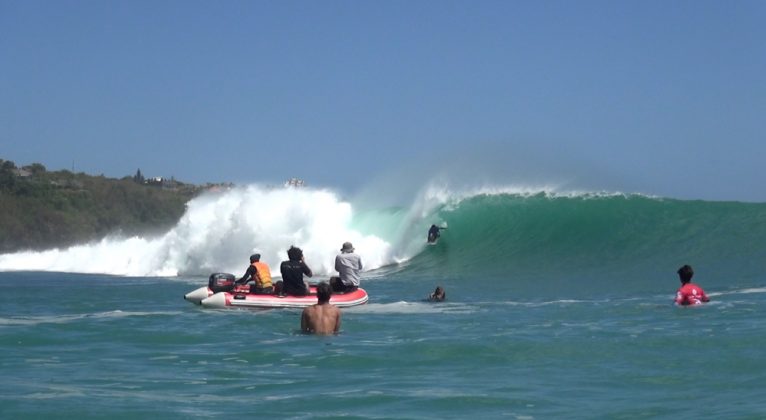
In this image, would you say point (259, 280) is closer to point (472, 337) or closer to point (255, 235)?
point (472, 337)

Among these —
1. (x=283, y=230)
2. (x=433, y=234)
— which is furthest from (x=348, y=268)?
(x=283, y=230)

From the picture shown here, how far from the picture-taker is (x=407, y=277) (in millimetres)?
25938

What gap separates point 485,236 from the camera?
2923cm

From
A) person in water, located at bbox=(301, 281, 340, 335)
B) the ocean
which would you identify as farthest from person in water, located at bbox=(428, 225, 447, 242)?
person in water, located at bbox=(301, 281, 340, 335)

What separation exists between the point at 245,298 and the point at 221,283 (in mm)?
799

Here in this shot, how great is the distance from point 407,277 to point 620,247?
4.97 meters

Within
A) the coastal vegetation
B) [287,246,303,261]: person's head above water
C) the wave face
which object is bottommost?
[287,246,303,261]: person's head above water

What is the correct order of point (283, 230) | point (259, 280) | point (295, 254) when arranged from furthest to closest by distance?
point (283, 230) → point (259, 280) → point (295, 254)

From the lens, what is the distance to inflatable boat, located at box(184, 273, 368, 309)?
16969 mm

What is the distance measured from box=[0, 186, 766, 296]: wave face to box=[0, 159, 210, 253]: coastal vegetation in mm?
35048

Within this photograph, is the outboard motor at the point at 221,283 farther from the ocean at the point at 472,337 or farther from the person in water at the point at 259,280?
the ocean at the point at 472,337

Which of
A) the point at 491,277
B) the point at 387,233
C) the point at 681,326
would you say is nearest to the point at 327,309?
the point at 681,326

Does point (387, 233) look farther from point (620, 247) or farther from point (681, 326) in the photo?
point (681, 326)

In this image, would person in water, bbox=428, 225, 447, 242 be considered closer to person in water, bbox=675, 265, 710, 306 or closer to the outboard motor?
the outboard motor
